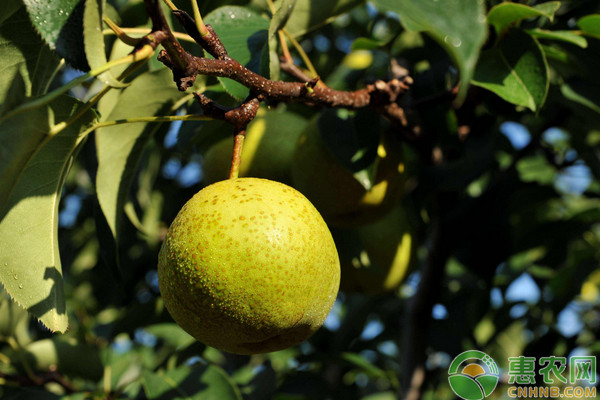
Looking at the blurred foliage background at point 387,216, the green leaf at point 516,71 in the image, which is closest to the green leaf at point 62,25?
the blurred foliage background at point 387,216

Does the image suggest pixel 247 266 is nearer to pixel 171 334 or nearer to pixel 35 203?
pixel 35 203

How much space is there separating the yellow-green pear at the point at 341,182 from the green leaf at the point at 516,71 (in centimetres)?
33

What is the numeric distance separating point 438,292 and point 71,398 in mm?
1274

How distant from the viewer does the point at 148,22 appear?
1552 mm

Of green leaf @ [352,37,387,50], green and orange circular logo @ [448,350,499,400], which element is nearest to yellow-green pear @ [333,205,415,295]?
green and orange circular logo @ [448,350,499,400]

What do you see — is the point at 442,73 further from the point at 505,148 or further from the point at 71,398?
the point at 71,398

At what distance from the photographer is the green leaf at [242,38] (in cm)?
106

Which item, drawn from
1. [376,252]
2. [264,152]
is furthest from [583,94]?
[264,152]

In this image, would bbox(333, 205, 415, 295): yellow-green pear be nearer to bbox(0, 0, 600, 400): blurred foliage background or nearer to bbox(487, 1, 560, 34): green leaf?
bbox(0, 0, 600, 400): blurred foliage background

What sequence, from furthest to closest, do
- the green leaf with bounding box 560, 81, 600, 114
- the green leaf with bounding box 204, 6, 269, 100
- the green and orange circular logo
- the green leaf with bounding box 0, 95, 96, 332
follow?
the green and orange circular logo
the green leaf with bounding box 560, 81, 600, 114
the green leaf with bounding box 204, 6, 269, 100
the green leaf with bounding box 0, 95, 96, 332

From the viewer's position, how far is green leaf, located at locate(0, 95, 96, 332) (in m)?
0.95

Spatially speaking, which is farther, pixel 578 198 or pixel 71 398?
pixel 578 198

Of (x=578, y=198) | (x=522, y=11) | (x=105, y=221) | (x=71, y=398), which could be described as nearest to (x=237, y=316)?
(x=105, y=221)

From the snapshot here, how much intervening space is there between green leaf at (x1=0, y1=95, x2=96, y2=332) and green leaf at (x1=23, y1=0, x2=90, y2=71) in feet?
0.52
